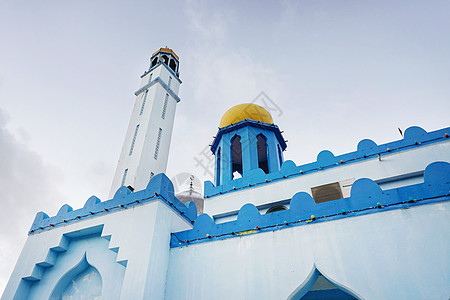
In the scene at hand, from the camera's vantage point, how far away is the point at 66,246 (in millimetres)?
8570

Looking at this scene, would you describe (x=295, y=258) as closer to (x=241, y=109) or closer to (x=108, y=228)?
(x=108, y=228)

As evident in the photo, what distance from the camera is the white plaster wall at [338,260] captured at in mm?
4734

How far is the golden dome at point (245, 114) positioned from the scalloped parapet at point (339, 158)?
3.59m

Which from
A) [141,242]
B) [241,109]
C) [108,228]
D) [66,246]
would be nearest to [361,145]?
[241,109]

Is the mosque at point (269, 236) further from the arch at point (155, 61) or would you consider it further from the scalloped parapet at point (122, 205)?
the arch at point (155, 61)

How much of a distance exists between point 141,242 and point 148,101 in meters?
8.48

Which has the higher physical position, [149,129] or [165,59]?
[165,59]

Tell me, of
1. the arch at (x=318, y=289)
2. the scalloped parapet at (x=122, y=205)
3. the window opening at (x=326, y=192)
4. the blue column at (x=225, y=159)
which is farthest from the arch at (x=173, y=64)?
the arch at (x=318, y=289)

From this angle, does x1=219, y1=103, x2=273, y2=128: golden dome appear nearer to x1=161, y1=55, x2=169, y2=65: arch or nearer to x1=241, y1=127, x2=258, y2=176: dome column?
x1=241, y1=127, x2=258, y2=176: dome column

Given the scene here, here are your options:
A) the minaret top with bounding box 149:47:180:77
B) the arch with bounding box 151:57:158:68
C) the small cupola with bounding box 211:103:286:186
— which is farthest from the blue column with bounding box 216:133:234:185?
the arch with bounding box 151:57:158:68

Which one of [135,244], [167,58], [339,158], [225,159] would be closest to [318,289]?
[339,158]

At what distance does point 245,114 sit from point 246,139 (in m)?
1.43

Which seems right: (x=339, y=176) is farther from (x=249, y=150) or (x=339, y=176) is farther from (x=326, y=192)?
(x=249, y=150)

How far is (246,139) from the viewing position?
12.0 meters
